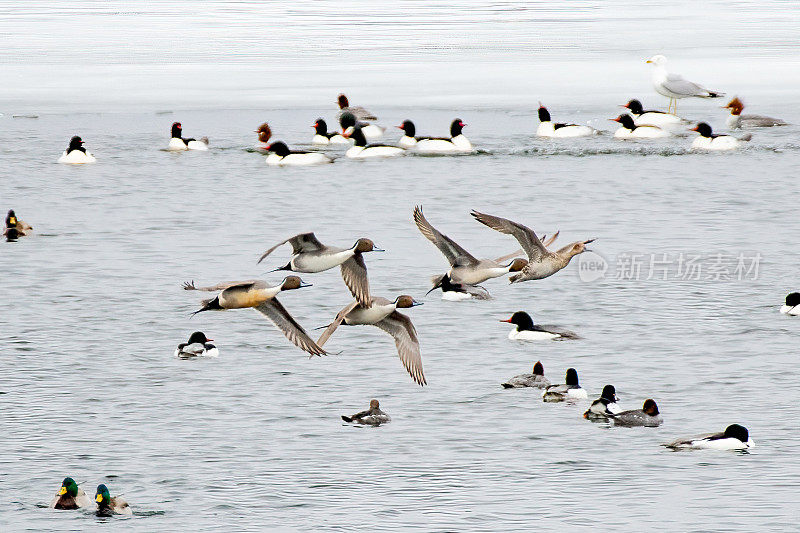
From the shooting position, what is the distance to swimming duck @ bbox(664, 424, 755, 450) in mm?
9930

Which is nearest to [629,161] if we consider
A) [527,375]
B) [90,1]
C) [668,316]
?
[668,316]

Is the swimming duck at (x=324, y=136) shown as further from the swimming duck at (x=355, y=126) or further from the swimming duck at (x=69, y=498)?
the swimming duck at (x=69, y=498)

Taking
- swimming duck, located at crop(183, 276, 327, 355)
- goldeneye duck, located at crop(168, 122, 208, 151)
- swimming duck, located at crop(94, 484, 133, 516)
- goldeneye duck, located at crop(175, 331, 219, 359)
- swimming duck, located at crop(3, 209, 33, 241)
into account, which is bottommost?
swimming duck, located at crop(94, 484, 133, 516)

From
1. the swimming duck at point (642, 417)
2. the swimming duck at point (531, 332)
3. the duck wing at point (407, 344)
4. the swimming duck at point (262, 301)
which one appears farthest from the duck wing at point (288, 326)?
the swimming duck at point (531, 332)

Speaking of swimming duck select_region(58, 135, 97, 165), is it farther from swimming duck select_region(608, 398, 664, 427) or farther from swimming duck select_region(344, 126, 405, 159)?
swimming duck select_region(608, 398, 664, 427)

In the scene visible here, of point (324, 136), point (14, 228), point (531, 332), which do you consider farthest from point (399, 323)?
point (324, 136)

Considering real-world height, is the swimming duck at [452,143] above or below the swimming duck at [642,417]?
above

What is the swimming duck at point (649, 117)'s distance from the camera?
2722 cm

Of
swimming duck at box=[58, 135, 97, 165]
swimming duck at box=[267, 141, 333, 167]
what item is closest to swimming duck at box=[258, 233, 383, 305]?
swimming duck at box=[267, 141, 333, 167]

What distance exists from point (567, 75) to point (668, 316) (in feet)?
69.9

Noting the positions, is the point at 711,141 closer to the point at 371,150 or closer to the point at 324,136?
the point at 371,150

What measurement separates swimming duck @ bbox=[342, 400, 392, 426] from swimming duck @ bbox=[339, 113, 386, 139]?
16.2m

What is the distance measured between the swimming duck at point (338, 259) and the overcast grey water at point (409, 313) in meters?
0.95

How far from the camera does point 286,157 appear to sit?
78.0 feet
